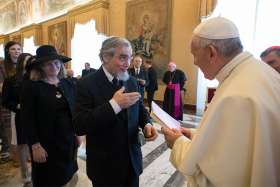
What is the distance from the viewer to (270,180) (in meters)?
1.07

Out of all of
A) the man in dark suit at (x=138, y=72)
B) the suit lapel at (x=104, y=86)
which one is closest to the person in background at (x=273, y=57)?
the suit lapel at (x=104, y=86)

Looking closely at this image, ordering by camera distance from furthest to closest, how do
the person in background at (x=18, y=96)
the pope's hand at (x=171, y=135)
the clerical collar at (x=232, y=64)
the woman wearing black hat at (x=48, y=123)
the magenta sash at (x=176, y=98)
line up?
1. the magenta sash at (x=176, y=98)
2. the person in background at (x=18, y=96)
3. the woman wearing black hat at (x=48, y=123)
4. the pope's hand at (x=171, y=135)
5. the clerical collar at (x=232, y=64)

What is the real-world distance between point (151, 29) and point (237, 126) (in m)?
9.63

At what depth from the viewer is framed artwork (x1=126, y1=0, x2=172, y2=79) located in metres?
9.68

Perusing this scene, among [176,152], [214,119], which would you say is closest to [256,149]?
[214,119]

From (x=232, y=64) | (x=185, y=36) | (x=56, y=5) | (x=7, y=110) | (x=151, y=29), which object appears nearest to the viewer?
(x=232, y=64)

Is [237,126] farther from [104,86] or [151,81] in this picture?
[151,81]

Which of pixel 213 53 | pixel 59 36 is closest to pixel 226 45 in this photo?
pixel 213 53

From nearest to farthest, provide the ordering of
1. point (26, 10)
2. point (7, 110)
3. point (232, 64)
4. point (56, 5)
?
point (232, 64)
point (7, 110)
point (56, 5)
point (26, 10)

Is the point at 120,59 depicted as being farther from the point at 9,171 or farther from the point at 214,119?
the point at 9,171

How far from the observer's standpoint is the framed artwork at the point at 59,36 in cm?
1533

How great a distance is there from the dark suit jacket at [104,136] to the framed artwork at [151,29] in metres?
8.14

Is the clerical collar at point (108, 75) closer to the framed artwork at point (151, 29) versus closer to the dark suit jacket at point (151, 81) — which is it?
the dark suit jacket at point (151, 81)

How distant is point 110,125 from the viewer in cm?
179
